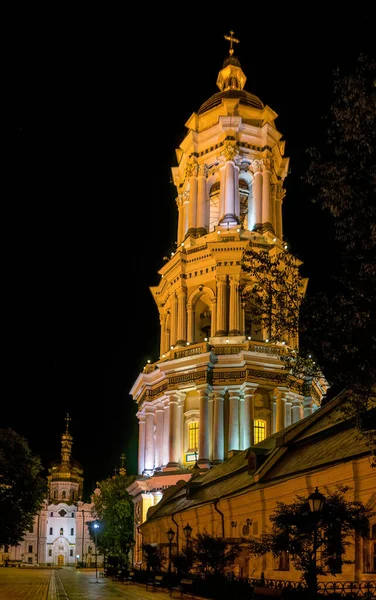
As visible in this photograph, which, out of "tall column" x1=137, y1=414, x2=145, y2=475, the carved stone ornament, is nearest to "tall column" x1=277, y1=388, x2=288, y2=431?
"tall column" x1=137, y1=414, x2=145, y2=475

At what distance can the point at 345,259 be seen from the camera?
1720cm

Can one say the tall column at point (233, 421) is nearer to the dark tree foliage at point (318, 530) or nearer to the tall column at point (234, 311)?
the tall column at point (234, 311)

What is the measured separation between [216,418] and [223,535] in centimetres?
2034

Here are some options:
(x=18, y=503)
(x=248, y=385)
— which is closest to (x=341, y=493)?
(x=248, y=385)

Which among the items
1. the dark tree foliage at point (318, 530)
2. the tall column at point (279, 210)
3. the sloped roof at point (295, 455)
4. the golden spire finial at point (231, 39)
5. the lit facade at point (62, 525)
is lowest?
the lit facade at point (62, 525)

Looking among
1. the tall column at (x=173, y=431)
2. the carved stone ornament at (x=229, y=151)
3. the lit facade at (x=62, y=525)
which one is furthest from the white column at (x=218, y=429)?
the lit facade at (x=62, y=525)

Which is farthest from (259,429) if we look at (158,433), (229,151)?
(229,151)

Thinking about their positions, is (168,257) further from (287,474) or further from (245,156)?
(287,474)

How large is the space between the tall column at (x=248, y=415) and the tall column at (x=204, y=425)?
2.51 meters

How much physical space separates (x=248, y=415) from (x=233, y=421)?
118cm

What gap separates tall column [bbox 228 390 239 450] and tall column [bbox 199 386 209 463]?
157cm

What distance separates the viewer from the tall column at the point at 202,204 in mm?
60469

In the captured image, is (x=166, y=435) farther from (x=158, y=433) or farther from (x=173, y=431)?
(x=158, y=433)

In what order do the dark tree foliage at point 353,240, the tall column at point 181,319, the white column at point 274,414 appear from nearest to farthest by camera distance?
the dark tree foliage at point 353,240
the white column at point 274,414
the tall column at point 181,319
